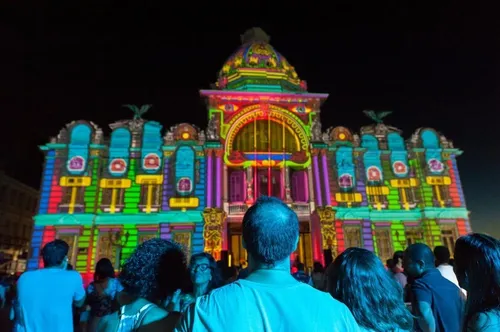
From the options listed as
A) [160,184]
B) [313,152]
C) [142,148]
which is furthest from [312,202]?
[142,148]

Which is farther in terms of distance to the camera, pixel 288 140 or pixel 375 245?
pixel 288 140

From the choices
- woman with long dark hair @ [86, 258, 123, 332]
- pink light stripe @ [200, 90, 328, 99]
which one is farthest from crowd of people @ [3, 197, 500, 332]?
pink light stripe @ [200, 90, 328, 99]

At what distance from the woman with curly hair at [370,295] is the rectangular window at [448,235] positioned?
2244 cm

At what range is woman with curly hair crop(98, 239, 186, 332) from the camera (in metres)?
1.81

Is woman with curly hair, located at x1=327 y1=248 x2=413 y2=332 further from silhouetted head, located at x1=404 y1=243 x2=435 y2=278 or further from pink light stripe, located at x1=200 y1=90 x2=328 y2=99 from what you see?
pink light stripe, located at x1=200 y1=90 x2=328 y2=99

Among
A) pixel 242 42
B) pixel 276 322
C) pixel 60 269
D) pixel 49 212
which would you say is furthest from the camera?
pixel 242 42

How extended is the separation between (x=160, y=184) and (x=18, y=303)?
1700 centimetres

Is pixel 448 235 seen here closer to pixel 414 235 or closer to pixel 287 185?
pixel 414 235

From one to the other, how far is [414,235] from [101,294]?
21341 mm

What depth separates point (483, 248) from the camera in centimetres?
224

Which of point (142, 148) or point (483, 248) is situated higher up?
point (142, 148)

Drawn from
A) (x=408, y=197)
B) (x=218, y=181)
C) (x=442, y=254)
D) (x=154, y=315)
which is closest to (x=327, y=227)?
(x=408, y=197)

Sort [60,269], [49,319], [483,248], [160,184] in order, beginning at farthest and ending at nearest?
[160,184] → [60,269] → [49,319] → [483,248]

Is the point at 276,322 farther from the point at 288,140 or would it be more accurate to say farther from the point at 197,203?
the point at 288,140
